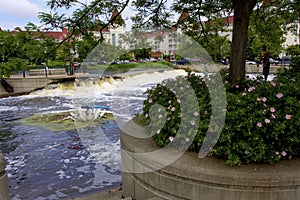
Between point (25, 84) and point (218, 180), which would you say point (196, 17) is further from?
point (25, 84)

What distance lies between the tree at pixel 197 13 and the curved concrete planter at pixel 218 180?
212 cm

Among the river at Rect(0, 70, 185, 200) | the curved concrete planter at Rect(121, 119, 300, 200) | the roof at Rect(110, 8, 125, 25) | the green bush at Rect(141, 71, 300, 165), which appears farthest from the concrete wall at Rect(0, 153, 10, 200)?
the roof at Rect(110, 8, 125, 25)

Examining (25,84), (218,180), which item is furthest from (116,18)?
(25,84)

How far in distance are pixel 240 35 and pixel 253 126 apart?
1974 mm

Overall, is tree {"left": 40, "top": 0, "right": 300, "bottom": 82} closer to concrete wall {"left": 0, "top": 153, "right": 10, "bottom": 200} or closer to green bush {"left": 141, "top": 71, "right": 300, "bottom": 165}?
green bush {"left": 141, "top": 71, "right": 300, "bottom": 165}

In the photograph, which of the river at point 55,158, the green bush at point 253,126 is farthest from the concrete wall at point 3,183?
the river at point 55,158

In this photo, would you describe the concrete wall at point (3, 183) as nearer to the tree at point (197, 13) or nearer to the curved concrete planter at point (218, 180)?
the curved concrete planter at point (218, 180)

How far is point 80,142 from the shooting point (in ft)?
29.8

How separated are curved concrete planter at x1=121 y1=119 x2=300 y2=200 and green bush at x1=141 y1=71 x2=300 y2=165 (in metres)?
0.12

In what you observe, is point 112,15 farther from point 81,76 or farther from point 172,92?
point 81,76

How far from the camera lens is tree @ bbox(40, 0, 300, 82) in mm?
4461

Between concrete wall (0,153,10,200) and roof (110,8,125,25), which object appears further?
roof (110,8,125,25)

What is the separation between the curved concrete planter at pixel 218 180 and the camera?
2691 mm

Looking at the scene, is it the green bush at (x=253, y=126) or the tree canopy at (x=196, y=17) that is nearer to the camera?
the green bush at (x=253, y=126)
